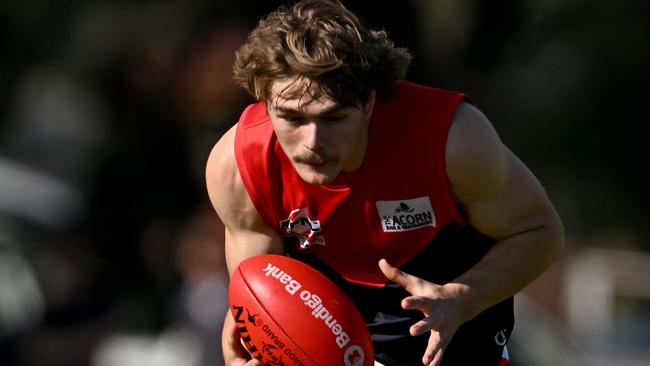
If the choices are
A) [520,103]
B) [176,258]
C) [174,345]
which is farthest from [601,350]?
[174,345]

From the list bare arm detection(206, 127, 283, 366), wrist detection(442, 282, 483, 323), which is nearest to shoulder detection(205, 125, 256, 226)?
bare arm detection(206, 127, 283, 366)

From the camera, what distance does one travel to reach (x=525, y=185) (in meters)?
4.90

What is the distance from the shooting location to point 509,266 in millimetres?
4879

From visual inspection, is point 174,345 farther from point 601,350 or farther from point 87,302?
point 601,350

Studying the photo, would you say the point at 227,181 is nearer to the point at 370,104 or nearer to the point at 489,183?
the point at 370,104

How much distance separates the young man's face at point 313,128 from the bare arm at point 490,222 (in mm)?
352

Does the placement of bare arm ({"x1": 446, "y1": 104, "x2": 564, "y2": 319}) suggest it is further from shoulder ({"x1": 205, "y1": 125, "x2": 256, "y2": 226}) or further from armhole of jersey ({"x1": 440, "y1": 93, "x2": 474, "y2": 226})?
shoulder ({"x1": 205, "y1": 125, "x2": 256, "y2": 226})

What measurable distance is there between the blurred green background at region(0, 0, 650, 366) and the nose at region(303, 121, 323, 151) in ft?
11.8

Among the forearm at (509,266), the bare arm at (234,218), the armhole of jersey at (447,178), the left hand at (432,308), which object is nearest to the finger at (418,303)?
the left hand at (432,308)

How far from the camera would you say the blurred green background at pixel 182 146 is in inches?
349

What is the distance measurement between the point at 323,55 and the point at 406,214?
69 centimetres

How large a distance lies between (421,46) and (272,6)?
4.60 ft

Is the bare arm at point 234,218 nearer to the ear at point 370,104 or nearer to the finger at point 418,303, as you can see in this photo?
the ear at point 370,104

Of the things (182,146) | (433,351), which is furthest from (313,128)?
(182,146)
